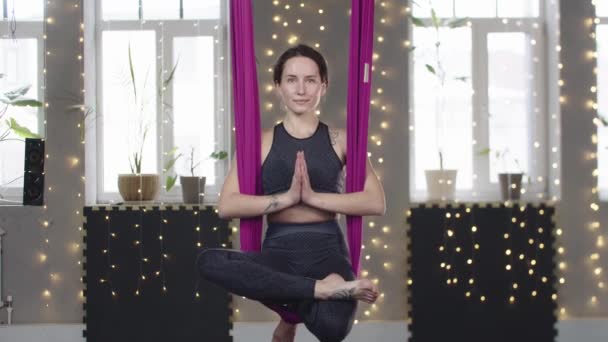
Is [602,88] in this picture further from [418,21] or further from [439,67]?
[418,21]

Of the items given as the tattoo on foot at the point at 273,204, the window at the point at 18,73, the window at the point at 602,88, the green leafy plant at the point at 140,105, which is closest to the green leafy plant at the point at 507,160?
the window at the point at 602,88

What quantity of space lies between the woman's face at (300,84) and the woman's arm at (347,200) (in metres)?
0.25

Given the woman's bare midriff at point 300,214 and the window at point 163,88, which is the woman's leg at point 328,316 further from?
the window at point 163,88

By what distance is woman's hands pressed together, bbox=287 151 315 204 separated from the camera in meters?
2.51

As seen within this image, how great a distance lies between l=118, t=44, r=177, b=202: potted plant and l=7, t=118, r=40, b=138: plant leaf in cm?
52

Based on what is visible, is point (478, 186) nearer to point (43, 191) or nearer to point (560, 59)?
point (560, 59)

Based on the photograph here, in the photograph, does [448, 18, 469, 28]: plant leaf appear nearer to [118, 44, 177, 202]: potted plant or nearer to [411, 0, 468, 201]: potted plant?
[411, 0, 468, 201]: potted plant

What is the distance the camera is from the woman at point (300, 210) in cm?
235

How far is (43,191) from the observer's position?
12.8 ft

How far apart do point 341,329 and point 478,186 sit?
218 cm

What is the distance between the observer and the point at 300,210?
2.62 metres

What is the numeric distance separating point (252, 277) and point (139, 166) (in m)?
1.81

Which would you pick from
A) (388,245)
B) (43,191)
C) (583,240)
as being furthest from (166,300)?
(583,240)

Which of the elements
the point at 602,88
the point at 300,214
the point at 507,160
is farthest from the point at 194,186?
the point at 602,88
